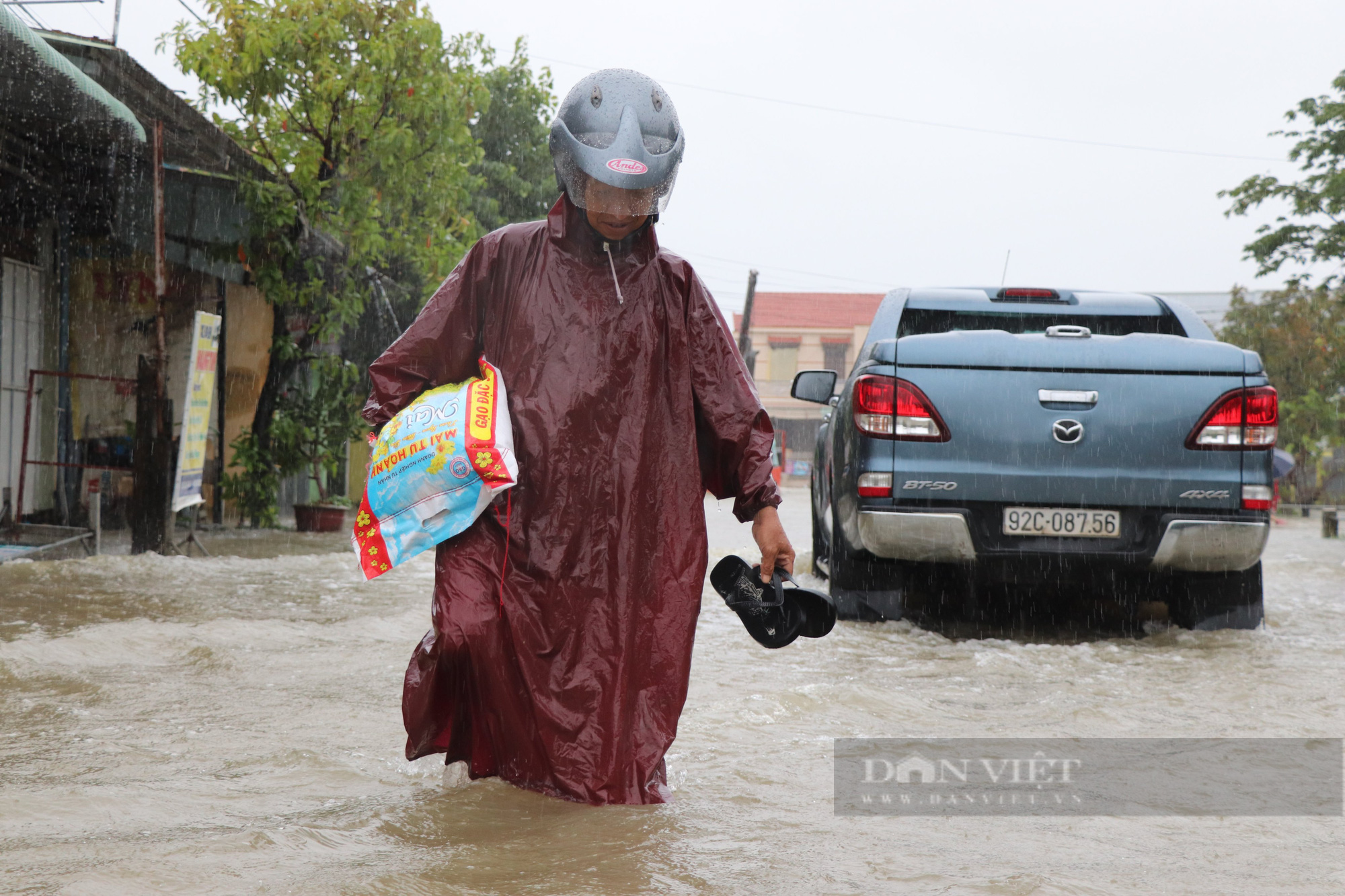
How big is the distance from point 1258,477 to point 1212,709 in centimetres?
142

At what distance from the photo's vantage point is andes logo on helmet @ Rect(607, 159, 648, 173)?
9.44 feet

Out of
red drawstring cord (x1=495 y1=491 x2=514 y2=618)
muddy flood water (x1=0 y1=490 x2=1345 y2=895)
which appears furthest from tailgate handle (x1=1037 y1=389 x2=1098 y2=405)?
red drawstring cord (x1=495 y1=491 x2=514 y2=618)

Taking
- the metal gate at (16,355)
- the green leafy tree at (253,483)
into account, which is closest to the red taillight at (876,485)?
the metal gate at (16,355)

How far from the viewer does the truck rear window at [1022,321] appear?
21.1 ft

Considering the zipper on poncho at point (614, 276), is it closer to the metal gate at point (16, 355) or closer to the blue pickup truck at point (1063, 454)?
the blue pickup truck at point (1063, 454)

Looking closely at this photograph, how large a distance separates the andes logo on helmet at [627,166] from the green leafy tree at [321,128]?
886 centimetres

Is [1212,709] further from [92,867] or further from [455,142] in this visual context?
[455,142]

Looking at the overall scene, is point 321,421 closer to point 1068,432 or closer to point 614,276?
point 1068,432

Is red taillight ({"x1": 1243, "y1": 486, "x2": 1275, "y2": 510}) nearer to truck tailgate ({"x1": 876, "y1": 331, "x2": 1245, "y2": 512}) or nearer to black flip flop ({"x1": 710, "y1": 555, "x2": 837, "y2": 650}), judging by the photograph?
truck tailgate ({"x1": 876, "y1": 331, "x2": 1245, "y2": 512})

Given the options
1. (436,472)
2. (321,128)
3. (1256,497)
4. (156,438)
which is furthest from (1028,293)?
(321,128)

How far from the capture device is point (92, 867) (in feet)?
8.02

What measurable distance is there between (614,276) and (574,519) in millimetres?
576

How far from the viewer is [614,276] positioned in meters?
3.03

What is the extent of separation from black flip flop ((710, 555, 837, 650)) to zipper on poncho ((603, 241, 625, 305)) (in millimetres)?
657
